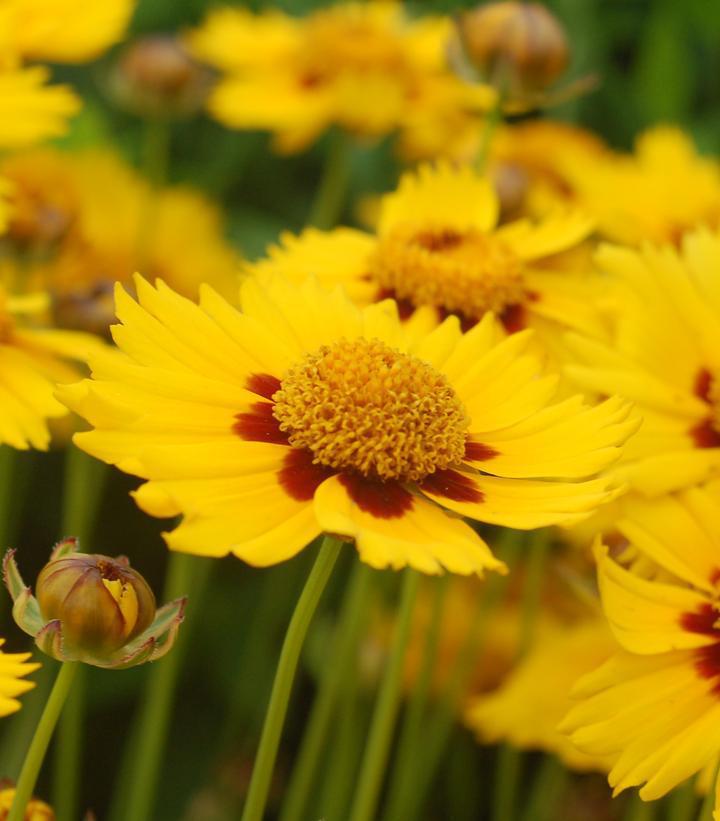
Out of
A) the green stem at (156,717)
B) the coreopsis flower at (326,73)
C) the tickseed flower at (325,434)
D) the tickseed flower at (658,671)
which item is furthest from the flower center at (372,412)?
the coreopsis flower at (326,73)

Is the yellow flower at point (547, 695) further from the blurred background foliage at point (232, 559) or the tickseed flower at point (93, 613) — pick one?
the tickseed flower at point (93, 613)

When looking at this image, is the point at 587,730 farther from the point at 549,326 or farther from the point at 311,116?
the point at 311,116

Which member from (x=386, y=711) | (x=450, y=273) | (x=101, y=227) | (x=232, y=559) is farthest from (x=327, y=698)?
(x=101, y=227)

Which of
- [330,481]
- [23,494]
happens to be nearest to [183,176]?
[23,494]

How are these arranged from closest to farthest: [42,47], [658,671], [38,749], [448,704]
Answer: [38,749] → [658,671] → [448,704] → [42,47]

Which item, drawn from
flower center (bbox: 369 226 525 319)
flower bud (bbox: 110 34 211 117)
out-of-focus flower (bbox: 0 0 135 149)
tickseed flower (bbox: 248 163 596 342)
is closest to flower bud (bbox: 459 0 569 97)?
tickseed flower (bbox: 248 163 596 342)

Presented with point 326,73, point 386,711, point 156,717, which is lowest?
point 156,717

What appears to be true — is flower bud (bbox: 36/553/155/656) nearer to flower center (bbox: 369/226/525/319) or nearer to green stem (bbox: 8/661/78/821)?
green stem (bbox: 8/661/78/821)

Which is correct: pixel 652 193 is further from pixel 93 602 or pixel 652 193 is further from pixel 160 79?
pixel 93 602
